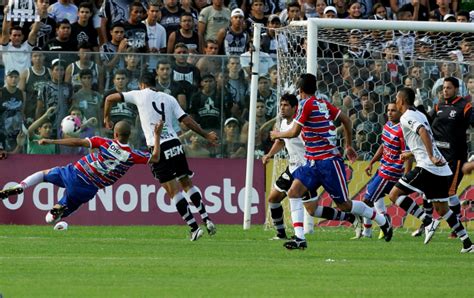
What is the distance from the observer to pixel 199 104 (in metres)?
22.5

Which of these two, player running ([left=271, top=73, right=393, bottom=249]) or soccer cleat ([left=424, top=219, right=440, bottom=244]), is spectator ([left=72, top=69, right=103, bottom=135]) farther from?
soccer cleat ([left=424, top=219, right=440, bottom=244])

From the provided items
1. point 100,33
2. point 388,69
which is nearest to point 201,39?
point 100,33

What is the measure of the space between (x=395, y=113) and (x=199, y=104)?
455cm

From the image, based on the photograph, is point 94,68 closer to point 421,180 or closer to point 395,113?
point 395,113

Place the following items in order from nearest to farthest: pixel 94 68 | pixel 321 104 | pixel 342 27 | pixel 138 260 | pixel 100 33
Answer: pixel 138 260 < pixel 321 104 < pixel 342 27 < pixel 94 68 < pixel 100 33

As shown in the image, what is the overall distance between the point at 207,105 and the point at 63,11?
350 centimetres

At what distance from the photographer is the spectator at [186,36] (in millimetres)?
24219

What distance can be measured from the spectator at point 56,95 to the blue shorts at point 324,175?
6.69 metres

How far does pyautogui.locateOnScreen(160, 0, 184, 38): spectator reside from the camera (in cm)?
2456

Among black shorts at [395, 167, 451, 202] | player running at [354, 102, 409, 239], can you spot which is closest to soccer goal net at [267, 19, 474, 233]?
player running at [354, 102, 409, 239]

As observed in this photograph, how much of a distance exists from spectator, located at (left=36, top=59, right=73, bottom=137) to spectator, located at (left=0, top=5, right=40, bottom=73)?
47 centimetres

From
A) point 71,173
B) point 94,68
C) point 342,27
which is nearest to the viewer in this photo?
point 71,173

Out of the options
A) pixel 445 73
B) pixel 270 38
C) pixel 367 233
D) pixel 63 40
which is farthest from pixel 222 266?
pixel 270 38

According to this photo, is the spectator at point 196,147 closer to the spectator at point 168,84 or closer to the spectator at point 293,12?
the spectator at point 168,84
